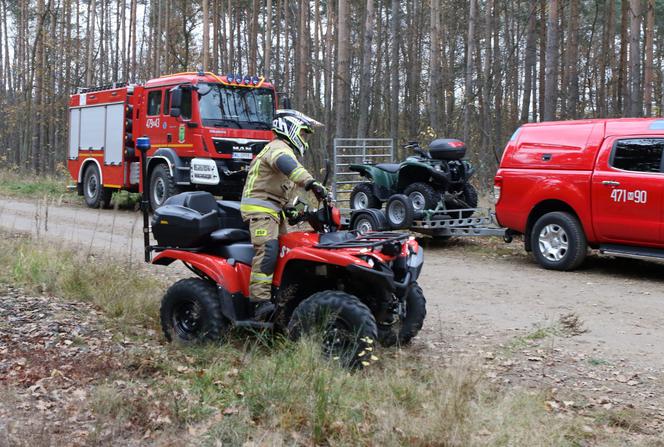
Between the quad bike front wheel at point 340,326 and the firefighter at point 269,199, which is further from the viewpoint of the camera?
the firefighter at point 269,199

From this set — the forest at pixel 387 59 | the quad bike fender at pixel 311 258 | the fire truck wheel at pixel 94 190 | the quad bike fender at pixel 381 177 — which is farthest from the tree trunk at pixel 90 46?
the quad bike fender at pixel 311 258

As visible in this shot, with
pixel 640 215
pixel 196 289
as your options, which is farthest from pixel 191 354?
pixel 640 215

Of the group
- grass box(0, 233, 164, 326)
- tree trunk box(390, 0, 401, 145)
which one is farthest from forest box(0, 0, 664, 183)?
grass box(0, 233, 164, 326)

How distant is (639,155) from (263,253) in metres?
5.96

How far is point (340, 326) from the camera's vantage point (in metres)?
5.64

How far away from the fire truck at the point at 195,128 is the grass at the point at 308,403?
9500mm

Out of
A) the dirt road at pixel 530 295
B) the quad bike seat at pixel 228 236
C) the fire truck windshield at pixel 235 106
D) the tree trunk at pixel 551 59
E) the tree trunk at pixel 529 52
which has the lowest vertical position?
the dirt road at pixel 530 295

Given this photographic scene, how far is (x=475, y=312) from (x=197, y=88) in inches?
363

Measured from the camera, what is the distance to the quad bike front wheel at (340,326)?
5.53 meters

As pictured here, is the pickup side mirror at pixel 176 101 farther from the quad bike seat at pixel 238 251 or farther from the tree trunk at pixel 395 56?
the tree trunk at pixel 395 56

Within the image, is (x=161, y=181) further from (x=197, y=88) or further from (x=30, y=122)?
(x=30, y=122)

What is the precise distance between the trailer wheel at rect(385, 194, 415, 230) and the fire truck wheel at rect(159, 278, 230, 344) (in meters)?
6.10

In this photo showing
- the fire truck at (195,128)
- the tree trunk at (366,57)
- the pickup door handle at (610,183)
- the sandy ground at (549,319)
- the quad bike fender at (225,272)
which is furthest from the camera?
the tree trunk at (366,57)

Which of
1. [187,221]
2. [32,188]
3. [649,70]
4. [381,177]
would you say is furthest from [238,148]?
[649,70]
